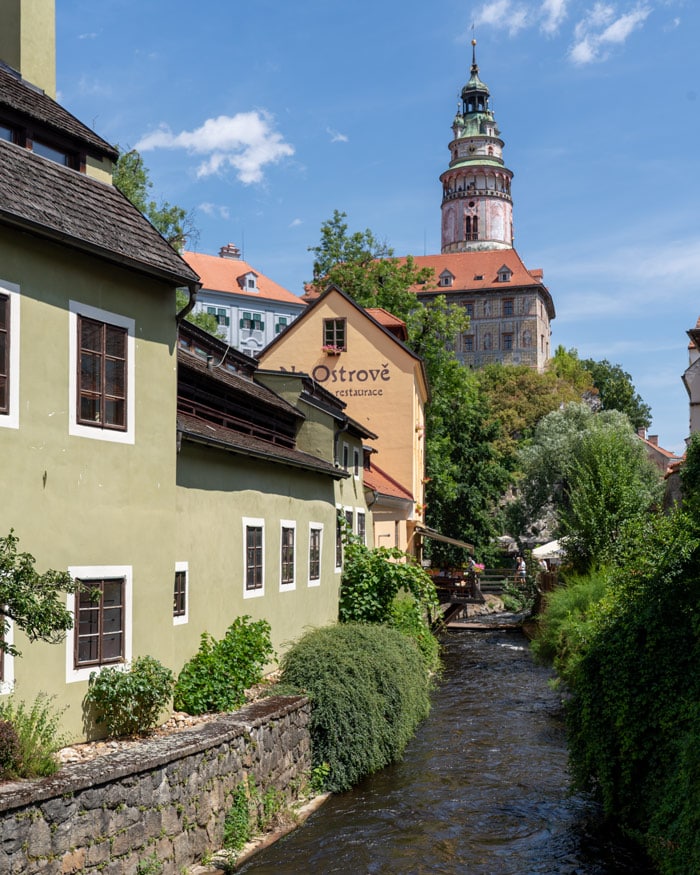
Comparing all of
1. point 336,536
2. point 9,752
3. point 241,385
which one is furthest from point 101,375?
point 336,536

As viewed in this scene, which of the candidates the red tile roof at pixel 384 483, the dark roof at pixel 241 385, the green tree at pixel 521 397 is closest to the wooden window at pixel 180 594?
the dark roof at pixel 241 385

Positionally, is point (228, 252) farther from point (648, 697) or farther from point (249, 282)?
point (648, 697)

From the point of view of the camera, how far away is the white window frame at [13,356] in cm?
1023

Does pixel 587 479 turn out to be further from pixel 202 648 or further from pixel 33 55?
pixel 33 55

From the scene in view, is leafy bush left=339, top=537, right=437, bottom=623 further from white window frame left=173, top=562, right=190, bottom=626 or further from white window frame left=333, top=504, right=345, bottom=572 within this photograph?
white window frame left=173, top=562, right=190, bottom=626

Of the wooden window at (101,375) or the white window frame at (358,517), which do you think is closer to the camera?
the wooden window at (101,375)

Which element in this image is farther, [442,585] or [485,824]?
[442,585]

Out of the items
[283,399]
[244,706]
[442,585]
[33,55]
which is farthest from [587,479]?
[33,55]

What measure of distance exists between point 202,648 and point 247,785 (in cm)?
245

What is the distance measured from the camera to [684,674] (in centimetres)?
1140

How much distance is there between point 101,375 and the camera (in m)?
11.6

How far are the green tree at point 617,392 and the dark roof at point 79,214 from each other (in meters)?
82.2

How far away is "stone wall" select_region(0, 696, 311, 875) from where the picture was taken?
862 centimetres

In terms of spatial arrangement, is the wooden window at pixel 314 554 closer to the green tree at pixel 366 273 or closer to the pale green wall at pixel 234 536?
the pale green wall at pixel 234 536
